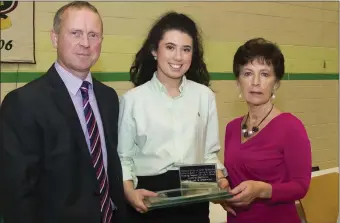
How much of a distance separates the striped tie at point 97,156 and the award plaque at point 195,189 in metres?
0.16

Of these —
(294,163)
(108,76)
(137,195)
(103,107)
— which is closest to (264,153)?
(294,163)

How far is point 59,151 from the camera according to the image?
1.43 meters

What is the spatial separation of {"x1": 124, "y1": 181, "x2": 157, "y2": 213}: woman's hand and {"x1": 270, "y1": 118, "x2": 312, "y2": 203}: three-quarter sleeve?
1.81 ft

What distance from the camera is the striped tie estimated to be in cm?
154

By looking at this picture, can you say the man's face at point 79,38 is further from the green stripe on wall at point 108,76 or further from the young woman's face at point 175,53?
the green stripe on wall at point 108,76

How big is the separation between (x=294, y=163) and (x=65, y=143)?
3.16ft

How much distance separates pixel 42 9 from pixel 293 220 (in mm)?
2148

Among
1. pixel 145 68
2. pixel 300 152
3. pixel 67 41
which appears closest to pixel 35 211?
pixel 67 41

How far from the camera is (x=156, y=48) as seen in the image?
1.83m

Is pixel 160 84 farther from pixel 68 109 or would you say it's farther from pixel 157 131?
pixel 68 109

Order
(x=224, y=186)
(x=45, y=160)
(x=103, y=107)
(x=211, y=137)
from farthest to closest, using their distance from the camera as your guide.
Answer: (x=211, y=137), (x=224, y=186), (x=103, y=107), (x=45, y=160)

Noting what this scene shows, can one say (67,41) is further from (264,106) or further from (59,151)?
(264,106)

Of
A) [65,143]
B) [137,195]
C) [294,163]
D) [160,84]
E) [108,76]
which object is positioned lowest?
[137,195]

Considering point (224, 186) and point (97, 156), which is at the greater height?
point (97, 156)
